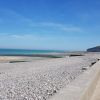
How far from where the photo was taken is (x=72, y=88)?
5.09 m

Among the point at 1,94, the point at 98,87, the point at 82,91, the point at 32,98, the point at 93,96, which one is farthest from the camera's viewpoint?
the point at 98,87

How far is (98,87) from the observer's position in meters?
7.10

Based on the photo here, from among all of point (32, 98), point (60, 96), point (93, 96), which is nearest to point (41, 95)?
point (32, 98)

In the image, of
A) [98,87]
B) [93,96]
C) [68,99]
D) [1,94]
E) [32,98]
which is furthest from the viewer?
[98,87]

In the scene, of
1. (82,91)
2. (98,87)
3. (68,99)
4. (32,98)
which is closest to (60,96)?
(68,99)

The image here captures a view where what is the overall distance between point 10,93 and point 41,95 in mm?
892

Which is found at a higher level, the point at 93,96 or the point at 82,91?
the point at 82,91

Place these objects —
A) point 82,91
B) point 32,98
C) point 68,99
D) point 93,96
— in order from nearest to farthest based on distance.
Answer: point 68,99, point 82,91, point 32,98, point 93,96

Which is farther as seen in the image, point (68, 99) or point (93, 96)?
point (93, 96)

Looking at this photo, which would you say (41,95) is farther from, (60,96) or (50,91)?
(60,96)

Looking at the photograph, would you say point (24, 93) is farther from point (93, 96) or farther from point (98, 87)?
point (98, 87)

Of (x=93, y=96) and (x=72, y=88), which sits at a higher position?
(x=72, y=88)

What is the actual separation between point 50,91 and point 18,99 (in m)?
1.16

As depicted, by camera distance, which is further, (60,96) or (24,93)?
(24,93)
